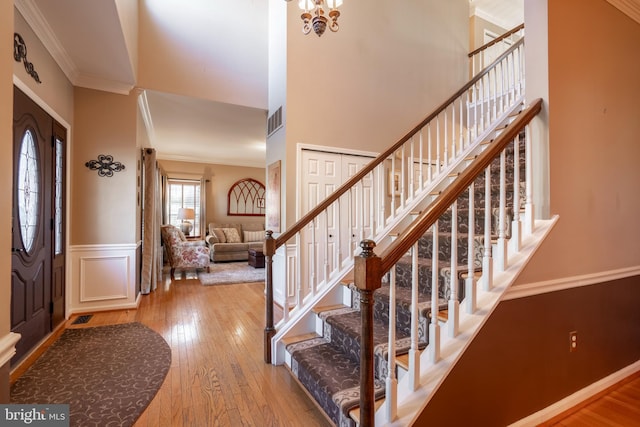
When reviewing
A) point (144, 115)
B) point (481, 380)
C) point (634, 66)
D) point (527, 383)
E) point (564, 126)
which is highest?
point (144, 115)

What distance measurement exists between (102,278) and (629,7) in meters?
5.60

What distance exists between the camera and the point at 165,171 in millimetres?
7918

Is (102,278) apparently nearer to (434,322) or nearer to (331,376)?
(331,376)

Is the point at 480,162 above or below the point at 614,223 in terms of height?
above

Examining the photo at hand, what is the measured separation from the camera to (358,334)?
185 centimetres

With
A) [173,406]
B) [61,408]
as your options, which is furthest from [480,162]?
[61,408]

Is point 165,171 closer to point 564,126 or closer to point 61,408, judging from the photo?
point 61,408

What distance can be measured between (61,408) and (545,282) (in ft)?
9.65

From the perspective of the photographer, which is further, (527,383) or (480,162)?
(527,383)

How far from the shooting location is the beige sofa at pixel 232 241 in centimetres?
723

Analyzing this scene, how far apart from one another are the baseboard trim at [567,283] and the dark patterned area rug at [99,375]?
89.9 inches

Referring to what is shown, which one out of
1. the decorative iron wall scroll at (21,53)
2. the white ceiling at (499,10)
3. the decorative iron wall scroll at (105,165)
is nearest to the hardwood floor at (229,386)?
the decorative iron wall scroll at (105,165)

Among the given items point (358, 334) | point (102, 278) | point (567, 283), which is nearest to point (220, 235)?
point (102, 278)

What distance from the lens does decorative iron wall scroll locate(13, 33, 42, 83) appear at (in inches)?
86.4
